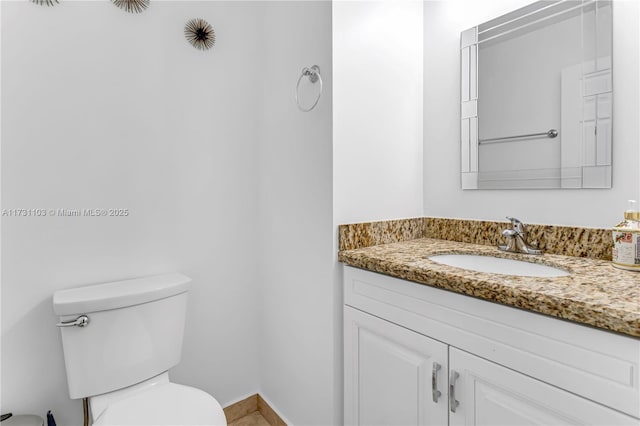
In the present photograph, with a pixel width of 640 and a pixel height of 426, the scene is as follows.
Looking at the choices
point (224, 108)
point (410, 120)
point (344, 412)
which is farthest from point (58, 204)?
point (410, 120)

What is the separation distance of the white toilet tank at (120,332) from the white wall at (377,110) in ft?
2.42

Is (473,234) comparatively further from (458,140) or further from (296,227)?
(296,227)

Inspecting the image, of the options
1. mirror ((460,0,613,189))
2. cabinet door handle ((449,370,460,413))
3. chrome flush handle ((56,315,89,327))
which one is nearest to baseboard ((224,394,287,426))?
chrome flush handle ((56,315,89,327))

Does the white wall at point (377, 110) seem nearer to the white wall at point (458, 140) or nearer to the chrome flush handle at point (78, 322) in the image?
the white wall at point (458, 140)

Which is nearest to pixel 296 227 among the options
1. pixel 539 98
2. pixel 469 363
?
pixel 469 363

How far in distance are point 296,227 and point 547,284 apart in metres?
0.91

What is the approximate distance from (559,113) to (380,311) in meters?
0.93

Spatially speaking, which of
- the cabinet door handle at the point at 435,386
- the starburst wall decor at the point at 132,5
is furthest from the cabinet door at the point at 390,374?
the starburst wall decor at the point at 132,5

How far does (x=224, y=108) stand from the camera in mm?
1567

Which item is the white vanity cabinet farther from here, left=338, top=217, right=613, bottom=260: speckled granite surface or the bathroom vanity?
left=338, top=217, right=613, bottom=260: speckled granite surface

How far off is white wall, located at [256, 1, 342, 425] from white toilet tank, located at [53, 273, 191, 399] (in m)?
0.45

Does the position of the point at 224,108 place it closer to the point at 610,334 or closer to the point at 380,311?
the point at 380,311

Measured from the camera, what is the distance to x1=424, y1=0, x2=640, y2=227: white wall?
102 centimetres

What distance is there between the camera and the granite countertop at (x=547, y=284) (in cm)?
64
